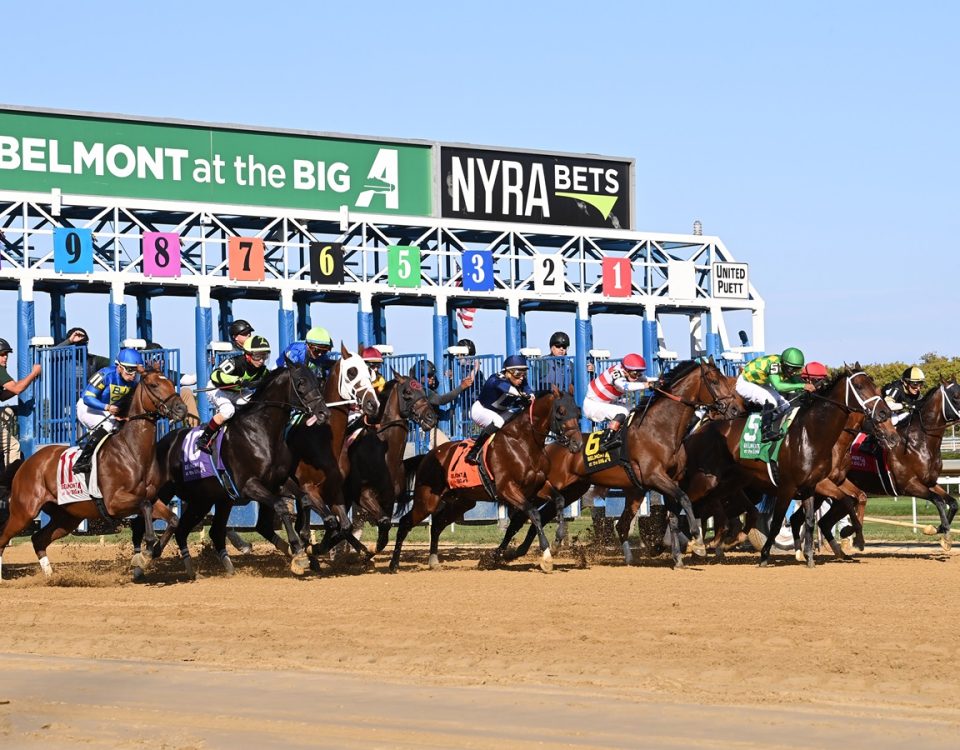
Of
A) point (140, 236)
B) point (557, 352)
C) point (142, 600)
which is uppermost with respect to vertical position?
point (140, 236)

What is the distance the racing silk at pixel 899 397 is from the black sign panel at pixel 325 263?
11563 mm

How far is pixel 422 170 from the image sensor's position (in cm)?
2739

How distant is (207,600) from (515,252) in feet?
57.4

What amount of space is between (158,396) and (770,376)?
6122 mm

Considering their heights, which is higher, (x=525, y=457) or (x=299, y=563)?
→ (x=525, y=457)

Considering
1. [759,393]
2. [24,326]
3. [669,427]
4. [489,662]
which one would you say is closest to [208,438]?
[669,427]

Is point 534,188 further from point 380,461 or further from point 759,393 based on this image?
point 380,461

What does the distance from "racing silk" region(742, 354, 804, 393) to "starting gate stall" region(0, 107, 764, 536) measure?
5.69 metres

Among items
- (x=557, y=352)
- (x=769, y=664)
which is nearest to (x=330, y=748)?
(x=769, y=664)

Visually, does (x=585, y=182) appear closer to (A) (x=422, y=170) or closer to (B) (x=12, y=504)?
(A) (x=422, y=170)

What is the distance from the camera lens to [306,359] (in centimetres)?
1398

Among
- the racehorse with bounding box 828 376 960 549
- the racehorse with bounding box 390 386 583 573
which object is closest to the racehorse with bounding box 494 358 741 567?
the racehorse with bounding box 390 386 583 573

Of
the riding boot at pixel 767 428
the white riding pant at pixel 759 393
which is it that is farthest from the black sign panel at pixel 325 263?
the riding boot at pixel 767 428

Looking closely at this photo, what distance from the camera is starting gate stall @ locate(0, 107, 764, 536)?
23641 mm
